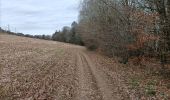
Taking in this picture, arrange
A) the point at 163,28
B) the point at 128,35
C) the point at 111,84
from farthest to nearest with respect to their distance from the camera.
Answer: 1. the point at 128,35
2. the point at 163,28
3. the point at 111,84

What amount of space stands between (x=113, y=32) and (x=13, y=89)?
24.3m

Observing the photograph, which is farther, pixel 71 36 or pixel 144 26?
pixel 71 36

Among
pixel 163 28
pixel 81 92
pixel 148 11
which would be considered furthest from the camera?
pixel 148 11

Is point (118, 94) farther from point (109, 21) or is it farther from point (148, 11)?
point (109, 21)

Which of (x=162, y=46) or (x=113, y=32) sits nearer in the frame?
(x=162, y=46)

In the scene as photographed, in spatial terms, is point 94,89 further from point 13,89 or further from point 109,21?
point 109,21

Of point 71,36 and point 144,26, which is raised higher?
point 144,26

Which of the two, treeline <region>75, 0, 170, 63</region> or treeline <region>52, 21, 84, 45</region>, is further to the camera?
treeline <region>52, 21, 84, 45</region>

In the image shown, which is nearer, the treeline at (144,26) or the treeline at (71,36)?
the treeline at (144,26)

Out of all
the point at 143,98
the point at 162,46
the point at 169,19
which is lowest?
the point at 143,98

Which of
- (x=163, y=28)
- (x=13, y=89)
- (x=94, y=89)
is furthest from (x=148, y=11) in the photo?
(x=13, y=89)

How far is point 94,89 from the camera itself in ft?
53.1

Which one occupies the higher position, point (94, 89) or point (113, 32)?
point (113, 32)

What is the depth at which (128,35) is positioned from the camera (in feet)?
106
